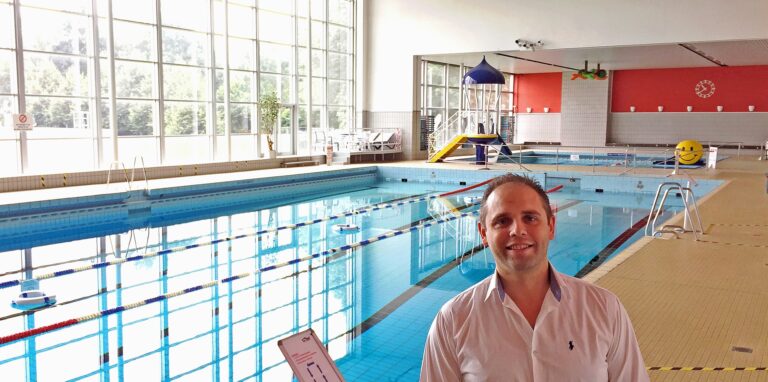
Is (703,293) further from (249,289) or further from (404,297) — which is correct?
(249,289)

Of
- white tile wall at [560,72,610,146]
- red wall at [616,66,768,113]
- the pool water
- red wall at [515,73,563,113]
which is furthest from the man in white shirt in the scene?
red wall at [515,73,563,113]

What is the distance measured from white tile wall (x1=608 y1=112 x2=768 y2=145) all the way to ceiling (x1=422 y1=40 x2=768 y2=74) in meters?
1.70

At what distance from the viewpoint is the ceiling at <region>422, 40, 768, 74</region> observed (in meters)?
14.7

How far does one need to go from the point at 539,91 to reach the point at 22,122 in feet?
60.7

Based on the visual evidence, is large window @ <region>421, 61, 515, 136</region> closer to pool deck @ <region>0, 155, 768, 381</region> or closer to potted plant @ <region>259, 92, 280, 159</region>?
potted plant @ <region>259, 92, 280, 159</region>

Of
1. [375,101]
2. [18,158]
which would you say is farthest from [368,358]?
[375,101]

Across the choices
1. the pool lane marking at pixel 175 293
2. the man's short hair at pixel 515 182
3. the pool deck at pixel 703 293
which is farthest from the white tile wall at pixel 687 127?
the man's short hair at pixel 515 182

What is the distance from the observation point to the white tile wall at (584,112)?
22125mm

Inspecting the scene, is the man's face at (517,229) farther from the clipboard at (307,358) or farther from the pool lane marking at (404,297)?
the pool lane marking at (404,297)

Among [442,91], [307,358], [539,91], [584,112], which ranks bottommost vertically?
[307,358]

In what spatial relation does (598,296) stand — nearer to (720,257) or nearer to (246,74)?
(720,257)

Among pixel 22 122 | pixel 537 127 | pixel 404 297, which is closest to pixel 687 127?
pixel 537 127

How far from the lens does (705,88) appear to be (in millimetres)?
20531

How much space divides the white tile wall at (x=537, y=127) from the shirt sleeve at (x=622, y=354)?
23.2m
